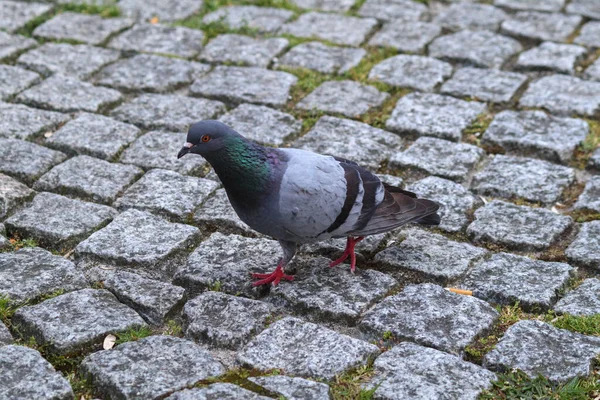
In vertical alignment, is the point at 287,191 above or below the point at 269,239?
above

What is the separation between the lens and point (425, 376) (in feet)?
11.0

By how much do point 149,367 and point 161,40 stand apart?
3.68 m

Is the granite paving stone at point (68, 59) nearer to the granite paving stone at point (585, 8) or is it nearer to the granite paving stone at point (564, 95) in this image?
the granite paving stone at point (564, 95)

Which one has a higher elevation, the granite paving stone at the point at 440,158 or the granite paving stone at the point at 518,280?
the granite paving stone at the point at 440,158

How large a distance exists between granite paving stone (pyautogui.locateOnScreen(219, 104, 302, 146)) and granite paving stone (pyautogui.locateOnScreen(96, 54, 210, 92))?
59 cm

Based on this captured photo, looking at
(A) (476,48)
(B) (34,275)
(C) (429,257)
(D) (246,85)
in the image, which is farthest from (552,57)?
(B) (34,275)

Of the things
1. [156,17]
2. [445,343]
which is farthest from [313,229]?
[156,17]

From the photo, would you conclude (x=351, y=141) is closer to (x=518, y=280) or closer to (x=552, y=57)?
(x=518, y=280)

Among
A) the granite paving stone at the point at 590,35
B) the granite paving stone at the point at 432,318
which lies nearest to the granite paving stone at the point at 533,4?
the granite paving stone at the point at 590,35

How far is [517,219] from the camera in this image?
4520mm

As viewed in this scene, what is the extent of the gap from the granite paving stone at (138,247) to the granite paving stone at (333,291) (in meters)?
0.56

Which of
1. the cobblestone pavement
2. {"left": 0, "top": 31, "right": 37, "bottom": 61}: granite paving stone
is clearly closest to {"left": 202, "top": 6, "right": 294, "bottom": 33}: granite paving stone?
the cobblestone pavement

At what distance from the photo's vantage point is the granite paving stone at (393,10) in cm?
691

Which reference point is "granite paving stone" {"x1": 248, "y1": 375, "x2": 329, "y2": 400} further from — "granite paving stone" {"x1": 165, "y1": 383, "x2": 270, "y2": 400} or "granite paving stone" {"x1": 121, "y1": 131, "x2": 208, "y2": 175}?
"granite paving stone" {"x1": 121, "y1": 131, "x2": 208, "y2": 175}
